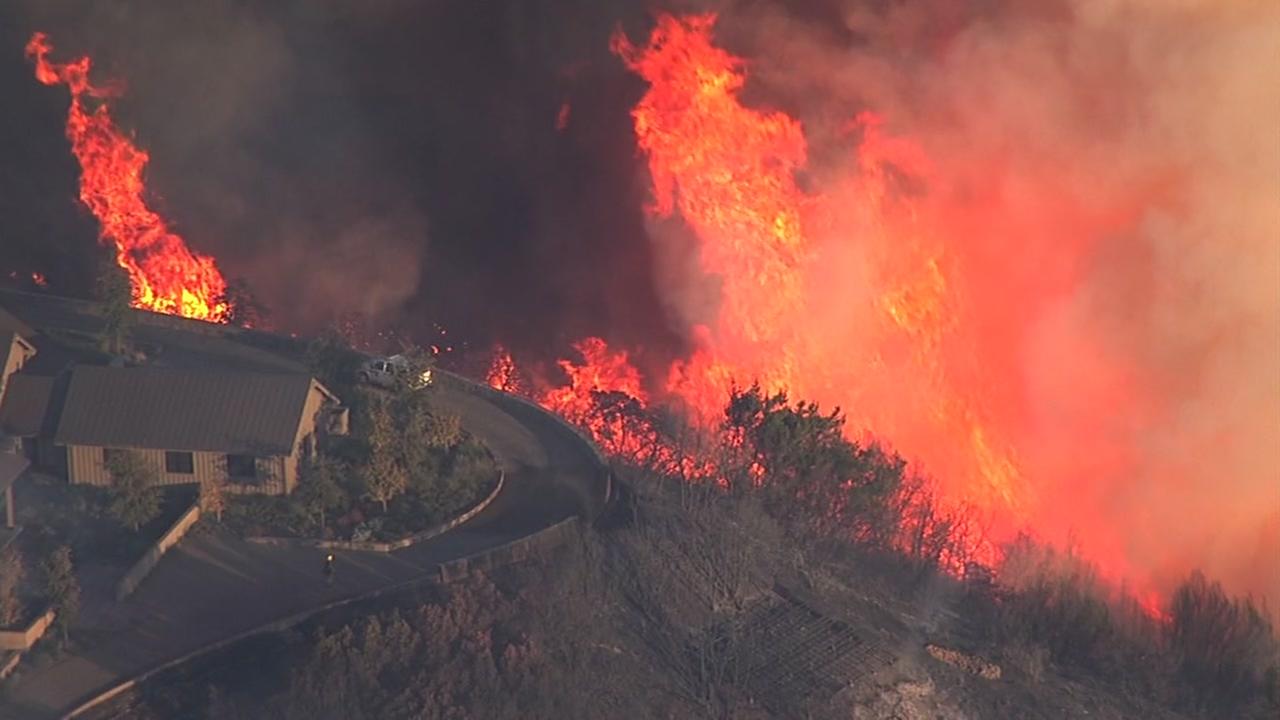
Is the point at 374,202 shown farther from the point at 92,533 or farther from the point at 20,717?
the point at 20,717

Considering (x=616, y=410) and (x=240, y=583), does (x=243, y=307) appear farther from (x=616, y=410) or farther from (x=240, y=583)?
(x=240, y=583)

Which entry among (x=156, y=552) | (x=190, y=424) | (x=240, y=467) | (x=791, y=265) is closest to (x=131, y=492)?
(x=156, y=552)

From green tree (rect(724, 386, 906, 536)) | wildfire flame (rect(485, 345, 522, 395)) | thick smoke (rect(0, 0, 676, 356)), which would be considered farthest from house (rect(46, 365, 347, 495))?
thick smoke (rect(0, 0, 676, 356))

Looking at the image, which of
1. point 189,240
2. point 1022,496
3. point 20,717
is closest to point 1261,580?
point 1022,496

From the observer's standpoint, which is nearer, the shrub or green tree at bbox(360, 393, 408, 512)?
the shrub

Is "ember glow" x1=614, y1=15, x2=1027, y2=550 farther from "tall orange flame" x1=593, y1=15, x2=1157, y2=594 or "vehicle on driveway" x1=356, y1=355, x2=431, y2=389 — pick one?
"vehicle on driveway" x1=356, y1=355, x2=431, y2=389

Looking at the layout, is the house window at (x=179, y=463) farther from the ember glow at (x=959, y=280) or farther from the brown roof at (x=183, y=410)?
the ember glow at (x=959, y=280)

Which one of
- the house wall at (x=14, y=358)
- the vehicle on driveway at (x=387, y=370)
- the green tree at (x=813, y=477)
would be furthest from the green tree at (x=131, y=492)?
the green tree at (x=813, y=477)
